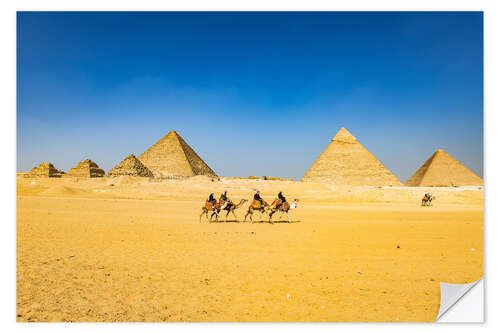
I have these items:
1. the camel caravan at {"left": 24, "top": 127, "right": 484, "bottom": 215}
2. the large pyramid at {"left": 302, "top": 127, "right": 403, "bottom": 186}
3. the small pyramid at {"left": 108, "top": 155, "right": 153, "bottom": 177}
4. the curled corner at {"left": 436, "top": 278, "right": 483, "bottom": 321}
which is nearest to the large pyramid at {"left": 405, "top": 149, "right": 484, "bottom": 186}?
the camel caravan at {"left": 24, "top": 127, "right": 484, "bottom": 215}

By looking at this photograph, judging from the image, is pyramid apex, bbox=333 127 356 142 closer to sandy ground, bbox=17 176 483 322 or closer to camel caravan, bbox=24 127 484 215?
camel caravan, bbox=24 127 484 215

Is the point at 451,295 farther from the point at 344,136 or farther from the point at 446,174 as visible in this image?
the point at 344,136

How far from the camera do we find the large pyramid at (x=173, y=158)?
237 feet

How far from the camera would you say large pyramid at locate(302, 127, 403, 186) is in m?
90.0

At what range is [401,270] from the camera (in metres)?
5.78

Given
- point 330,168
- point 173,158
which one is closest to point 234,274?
point 173,158

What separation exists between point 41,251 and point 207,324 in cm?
518

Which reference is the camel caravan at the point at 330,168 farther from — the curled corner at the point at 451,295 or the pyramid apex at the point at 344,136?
the curled corner at the point at 451,295

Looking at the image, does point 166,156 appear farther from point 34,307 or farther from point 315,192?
point 34,307

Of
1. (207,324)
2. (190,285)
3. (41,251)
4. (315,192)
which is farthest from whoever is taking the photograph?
(315,192)

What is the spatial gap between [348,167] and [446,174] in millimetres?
26015

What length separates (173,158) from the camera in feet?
243

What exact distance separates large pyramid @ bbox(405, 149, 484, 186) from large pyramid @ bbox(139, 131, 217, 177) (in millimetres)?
62130
